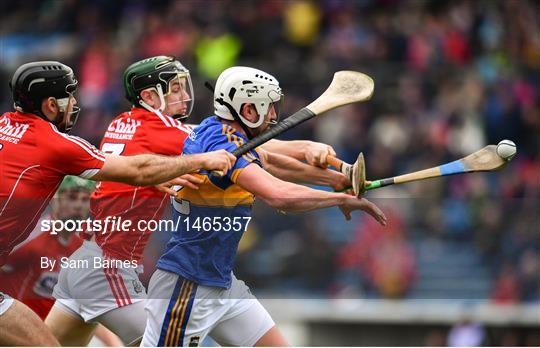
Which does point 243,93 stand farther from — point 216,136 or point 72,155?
point 72,155

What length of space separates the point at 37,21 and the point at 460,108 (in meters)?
6.42

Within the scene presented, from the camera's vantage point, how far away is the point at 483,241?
12.0 m

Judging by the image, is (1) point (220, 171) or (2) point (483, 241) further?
(2) point (483, 241)

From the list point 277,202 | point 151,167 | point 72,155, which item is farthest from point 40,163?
point 277,202

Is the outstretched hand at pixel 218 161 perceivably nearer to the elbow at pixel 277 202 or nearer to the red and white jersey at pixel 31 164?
the elbow at pixel 277 202

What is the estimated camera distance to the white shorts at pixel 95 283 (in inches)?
303

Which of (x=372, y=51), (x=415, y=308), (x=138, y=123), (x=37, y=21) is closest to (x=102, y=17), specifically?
(x=37, y=21)

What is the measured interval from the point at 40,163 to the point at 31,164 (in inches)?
2.0

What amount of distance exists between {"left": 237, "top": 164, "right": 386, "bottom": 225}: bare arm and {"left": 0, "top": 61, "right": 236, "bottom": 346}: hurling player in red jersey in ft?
0.45

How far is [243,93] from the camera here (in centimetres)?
729

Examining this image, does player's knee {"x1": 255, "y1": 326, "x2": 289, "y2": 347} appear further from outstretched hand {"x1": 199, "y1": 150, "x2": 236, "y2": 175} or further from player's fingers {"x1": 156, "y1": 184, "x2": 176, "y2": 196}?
outstretched hand {"x1": 199, "y1": 150, "x2": 236, "y2": 175}

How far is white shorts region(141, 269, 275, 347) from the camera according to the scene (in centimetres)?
726

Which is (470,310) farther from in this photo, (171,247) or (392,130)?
(171,247)

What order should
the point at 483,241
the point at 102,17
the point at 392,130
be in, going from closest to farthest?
1. the point at 483,241
2. the point at 392,130
3. the point at 102,17
